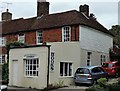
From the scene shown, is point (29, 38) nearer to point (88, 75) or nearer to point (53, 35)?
point (53, 35)

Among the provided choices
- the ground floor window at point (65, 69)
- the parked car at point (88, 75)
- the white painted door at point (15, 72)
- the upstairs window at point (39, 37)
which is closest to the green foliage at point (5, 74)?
the white painted door at point (15, 72)

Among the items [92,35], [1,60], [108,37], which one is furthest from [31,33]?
[108,37]

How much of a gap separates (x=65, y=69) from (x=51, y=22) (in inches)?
344

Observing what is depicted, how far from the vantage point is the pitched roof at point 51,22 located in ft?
103

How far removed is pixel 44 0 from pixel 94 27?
7752mm

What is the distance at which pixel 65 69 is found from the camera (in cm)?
2623

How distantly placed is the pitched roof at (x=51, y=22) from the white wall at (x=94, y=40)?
552mm

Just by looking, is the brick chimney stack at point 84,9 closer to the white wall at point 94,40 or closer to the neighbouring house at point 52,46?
the neighbouring house at point 52,46

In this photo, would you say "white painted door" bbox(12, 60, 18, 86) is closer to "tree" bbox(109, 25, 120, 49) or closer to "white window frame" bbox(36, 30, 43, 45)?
"white window frame" bbox(36, 30, 43, 45)

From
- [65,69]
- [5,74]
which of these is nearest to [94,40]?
[65,69]

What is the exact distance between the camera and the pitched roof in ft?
103

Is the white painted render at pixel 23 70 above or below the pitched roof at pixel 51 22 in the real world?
below

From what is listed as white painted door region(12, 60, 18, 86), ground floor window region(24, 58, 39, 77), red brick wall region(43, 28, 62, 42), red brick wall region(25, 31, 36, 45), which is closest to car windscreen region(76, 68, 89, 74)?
ground floor window region(24, 58, 39, 77)

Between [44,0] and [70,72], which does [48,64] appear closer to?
[70,72]
